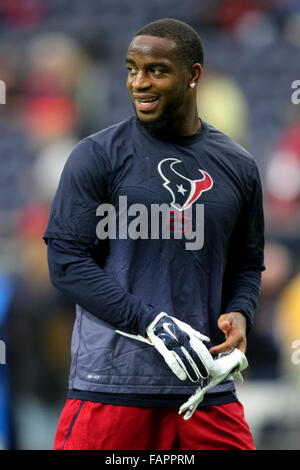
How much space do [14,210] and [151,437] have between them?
217 inches

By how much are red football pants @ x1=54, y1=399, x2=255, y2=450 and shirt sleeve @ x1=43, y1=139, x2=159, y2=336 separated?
0.96ft

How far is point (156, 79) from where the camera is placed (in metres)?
2.96

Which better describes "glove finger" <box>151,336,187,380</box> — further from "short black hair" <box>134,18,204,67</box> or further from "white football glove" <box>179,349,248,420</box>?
"short black hair" <box>134,18,204,67</box>

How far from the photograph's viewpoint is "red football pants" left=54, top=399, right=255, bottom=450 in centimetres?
296

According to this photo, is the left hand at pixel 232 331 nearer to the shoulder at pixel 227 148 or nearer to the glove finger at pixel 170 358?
the glove finger at pixel 170 358

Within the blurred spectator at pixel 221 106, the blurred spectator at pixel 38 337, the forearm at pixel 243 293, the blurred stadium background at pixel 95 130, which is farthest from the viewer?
the blurred spectator at pixel 221 106

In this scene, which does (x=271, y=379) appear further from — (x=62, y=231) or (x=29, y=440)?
(x=62, y=231)

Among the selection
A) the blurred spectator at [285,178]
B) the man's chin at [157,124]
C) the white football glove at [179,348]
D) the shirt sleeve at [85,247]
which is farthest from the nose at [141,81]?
the blurred spectator at [285,178]

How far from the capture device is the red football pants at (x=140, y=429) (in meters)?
2.96

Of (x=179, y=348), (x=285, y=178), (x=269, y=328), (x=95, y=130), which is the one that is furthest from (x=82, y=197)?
(x=95, y=130)

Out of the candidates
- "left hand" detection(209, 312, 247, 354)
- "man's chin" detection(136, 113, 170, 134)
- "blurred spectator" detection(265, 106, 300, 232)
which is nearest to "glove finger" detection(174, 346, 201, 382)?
"left hand" detection(209, 312, 247, 354)

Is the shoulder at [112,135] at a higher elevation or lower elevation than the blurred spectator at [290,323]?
higher

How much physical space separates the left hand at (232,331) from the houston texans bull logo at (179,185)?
1.34ft

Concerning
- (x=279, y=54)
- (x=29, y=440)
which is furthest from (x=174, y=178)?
(x=279, y=54)
